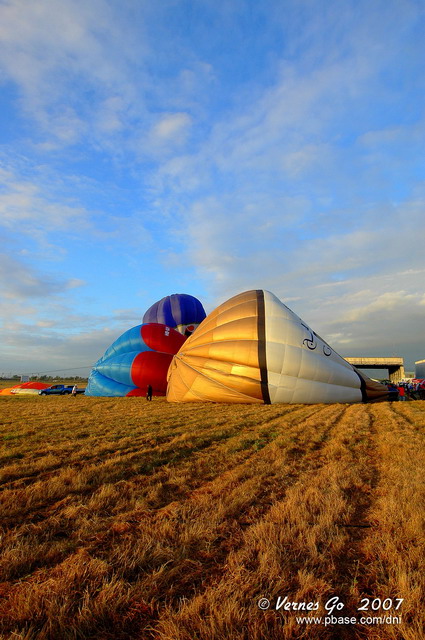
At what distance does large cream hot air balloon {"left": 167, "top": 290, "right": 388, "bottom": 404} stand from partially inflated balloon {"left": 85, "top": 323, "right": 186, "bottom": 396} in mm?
4867

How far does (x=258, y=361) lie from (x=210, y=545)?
12230 millimetres

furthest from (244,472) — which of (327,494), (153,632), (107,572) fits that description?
(153,632)

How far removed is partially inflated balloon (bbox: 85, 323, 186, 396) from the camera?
2214 centimetres

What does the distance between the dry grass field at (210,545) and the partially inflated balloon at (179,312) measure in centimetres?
2247

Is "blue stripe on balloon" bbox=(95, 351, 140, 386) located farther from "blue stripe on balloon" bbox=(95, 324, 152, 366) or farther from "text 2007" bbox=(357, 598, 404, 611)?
"text 2007" bbox=(357, 598, 404, 611)

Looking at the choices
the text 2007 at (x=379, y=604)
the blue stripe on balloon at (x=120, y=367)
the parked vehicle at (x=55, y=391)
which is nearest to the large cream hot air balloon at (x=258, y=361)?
the blue stripe on balloon at (x=120, y=367)

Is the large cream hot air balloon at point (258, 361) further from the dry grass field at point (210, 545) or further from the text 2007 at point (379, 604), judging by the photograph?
the text 2007 at point (379, 604)

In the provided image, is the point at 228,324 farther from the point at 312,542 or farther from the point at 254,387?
the point at 312,542

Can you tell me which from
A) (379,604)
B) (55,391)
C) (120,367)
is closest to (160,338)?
(120,367)

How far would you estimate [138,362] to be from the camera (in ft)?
72.8

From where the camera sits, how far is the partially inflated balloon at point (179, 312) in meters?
29.0

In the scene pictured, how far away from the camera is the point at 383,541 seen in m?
3.08

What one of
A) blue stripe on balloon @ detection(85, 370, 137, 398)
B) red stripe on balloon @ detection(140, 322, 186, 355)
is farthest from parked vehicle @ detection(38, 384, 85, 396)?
red stripe on balloon @ detection(140, 322, 186, 355)

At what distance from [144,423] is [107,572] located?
7.95m
